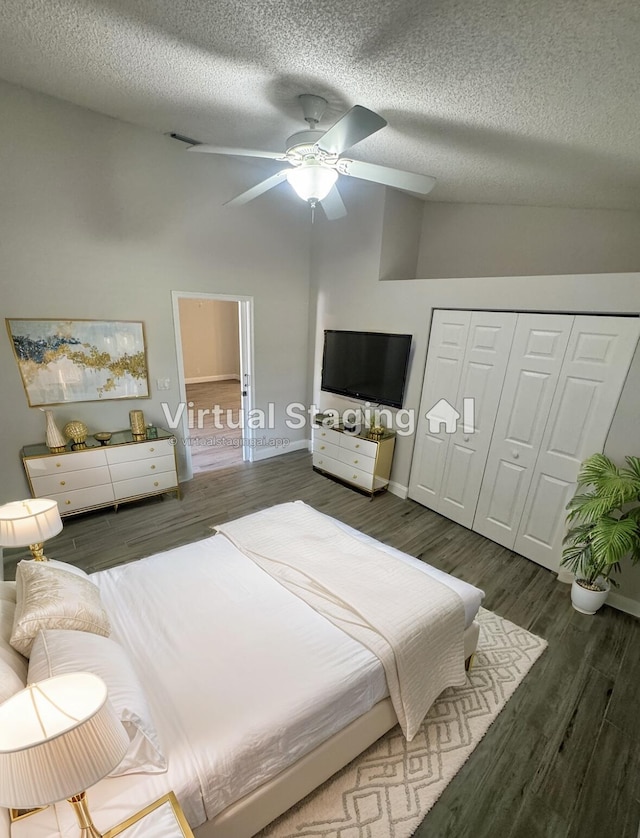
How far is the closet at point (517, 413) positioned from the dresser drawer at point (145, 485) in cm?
260

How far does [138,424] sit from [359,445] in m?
2.28

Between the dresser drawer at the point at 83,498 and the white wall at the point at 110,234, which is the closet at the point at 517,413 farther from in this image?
the dresser drawer at the point at 83,498

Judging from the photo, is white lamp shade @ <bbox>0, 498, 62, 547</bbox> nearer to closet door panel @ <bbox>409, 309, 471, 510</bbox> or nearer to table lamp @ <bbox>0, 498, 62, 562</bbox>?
table lamp @ <bbox>0, 498, 62, 562</bbox>

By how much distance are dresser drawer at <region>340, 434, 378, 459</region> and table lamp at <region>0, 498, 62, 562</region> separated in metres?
2.78

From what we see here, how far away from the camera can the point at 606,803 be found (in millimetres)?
1465

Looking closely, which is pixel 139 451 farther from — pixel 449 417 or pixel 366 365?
pixel 449 417

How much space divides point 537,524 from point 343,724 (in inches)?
88.8

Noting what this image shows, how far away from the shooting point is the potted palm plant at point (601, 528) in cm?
210

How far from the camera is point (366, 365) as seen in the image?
3.97 metres

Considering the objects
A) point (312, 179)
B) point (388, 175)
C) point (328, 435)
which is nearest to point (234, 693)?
point (312, 179)

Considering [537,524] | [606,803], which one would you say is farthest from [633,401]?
[606,803]

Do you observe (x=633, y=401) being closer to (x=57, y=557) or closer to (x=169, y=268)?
(x=169, y=268)

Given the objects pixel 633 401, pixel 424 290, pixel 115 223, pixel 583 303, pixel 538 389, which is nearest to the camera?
pixel 633 401

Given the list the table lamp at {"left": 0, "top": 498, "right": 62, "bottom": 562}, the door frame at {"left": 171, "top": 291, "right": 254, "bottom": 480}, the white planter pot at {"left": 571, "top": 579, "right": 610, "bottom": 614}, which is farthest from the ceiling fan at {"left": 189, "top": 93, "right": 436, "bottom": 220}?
the white planter pot at {"left": 571, "top": 579, "right": 610, "bottom": 614}
